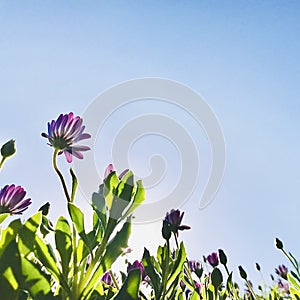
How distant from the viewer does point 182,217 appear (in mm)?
1264

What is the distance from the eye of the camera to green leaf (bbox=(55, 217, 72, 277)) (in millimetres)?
745

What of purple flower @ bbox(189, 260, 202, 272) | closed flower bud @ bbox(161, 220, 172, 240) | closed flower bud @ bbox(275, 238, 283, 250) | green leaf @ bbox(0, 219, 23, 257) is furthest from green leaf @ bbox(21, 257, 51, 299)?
closed flower bud @ bbox(275, 238, 283, 250)

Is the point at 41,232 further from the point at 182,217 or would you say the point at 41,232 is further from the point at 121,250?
the point at 182,217

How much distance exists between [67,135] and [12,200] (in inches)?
8.4

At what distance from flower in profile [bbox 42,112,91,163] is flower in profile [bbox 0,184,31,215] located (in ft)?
0.48

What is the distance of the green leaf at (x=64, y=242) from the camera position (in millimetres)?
745

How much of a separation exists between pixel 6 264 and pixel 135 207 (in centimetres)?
32

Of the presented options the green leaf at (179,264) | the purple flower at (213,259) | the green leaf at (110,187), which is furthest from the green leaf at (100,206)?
the purple flower at (213,259)

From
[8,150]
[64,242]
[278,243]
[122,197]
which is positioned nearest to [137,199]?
[122,197]

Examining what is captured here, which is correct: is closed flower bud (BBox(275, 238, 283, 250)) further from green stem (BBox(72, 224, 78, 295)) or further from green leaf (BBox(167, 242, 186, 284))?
green stem (BBox(72, 224, 78, 295))

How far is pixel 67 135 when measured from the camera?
112cm

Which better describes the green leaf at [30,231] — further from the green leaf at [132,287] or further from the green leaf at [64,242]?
the green leaf at [132,287]

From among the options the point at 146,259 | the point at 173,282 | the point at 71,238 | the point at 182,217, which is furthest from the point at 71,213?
the point at 182,217

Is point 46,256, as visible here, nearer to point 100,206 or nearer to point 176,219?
point 100,206
